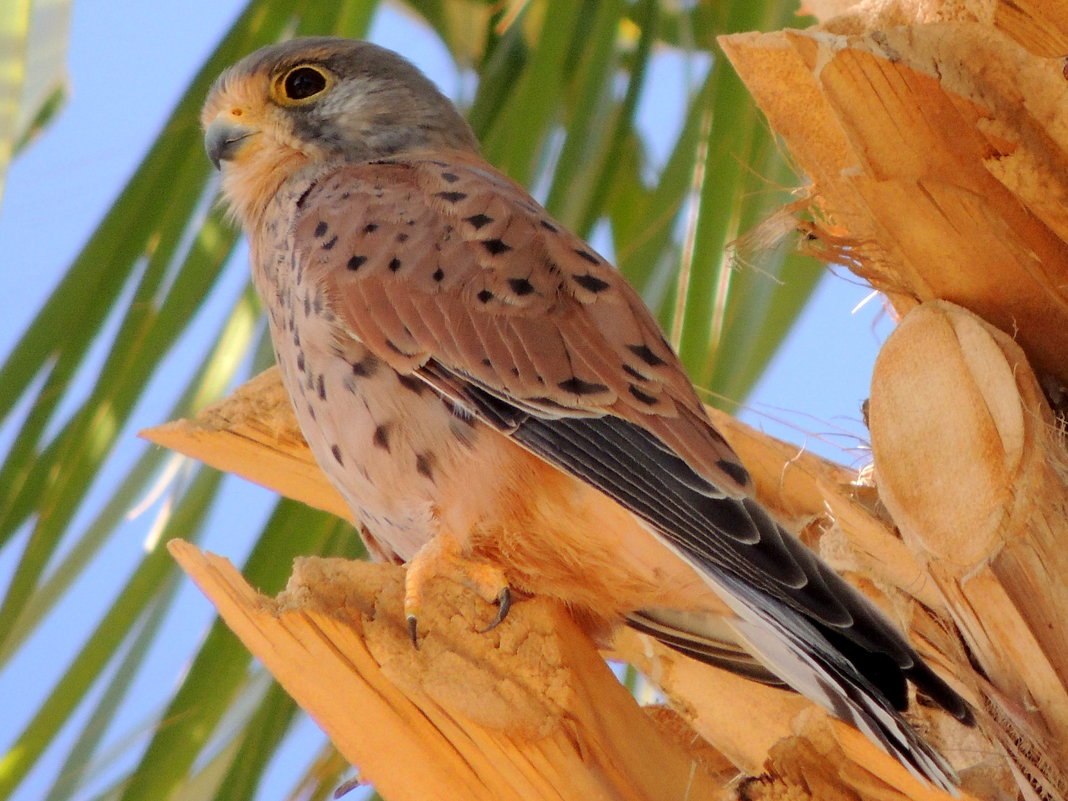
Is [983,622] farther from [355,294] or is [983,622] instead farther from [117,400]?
[117,400]

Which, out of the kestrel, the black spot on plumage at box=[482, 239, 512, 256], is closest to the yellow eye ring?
the kestrel

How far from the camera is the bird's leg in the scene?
1.45 m

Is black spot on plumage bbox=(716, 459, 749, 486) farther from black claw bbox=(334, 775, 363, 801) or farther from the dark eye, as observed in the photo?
the dark eye

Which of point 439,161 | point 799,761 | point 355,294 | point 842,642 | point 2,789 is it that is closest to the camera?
point 799,761

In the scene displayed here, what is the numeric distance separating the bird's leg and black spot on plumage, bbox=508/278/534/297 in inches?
13.9

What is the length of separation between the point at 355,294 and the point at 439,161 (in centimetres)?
43

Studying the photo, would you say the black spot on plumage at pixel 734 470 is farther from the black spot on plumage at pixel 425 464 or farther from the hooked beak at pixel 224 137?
the hooked beak at pixel 224 137

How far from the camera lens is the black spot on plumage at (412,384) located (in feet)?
5.71

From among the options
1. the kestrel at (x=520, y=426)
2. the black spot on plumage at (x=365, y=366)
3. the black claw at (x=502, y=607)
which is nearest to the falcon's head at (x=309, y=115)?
the kestrel at (x=520, y=426)

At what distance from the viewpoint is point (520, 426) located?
164cm

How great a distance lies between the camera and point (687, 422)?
166 centimetres

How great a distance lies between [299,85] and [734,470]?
116 centimetres

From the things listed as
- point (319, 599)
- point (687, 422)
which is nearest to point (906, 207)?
point (687, 422)

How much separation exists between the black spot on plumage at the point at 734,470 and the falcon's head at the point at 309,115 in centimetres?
95
